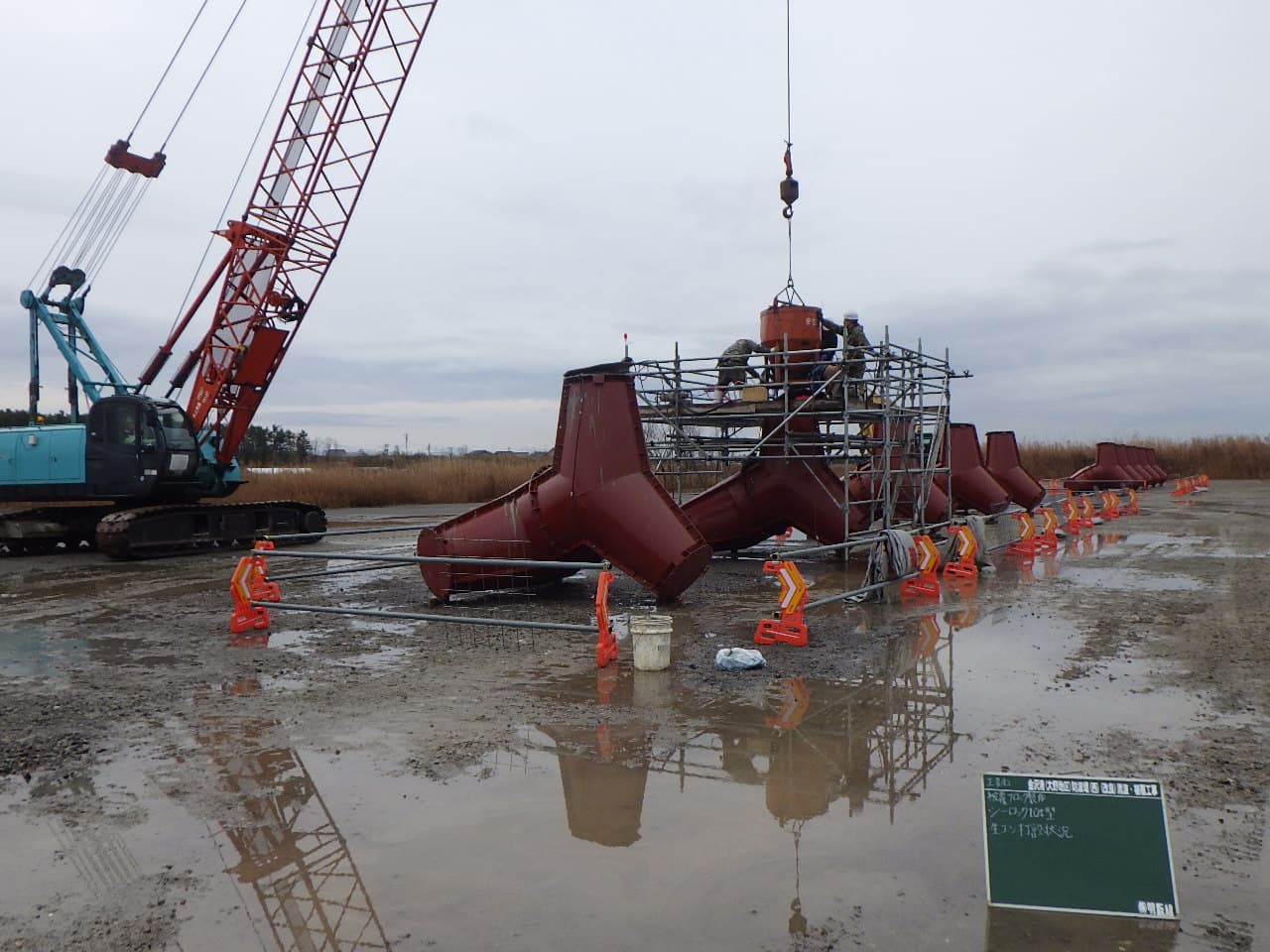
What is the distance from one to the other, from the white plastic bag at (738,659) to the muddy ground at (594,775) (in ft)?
0.59

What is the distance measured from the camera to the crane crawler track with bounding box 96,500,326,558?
18.7 m

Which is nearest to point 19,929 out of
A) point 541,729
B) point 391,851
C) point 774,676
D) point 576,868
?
point 391,851

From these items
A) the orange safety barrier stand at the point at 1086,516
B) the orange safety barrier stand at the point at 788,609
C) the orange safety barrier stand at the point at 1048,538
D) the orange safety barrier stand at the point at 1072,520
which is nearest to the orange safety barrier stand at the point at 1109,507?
the orange safety barrier stand at the point at 1086,516

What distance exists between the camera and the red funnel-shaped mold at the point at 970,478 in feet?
75.7

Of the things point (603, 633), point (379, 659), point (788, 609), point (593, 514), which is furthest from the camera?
point (593, 514)

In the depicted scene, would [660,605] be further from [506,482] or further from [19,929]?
[506,482]

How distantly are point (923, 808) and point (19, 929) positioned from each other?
4.42m

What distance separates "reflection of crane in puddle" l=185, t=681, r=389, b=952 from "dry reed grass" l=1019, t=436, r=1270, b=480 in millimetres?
56024

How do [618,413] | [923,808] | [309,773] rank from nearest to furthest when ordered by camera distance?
1. [923,808]
2. [309,773]
3. [618,413]

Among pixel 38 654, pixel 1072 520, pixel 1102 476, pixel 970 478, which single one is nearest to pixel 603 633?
pixel 38 654

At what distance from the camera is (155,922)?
413cm

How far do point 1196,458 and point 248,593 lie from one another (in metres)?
65.0

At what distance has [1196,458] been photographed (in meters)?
61.5

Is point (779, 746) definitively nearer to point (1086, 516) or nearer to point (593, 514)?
point (593, 514)
